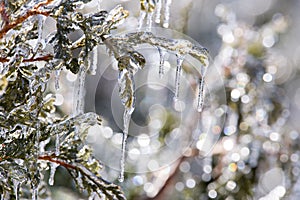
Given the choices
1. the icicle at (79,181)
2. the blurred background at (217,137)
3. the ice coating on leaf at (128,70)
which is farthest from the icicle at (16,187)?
the blurred background at (217,137)

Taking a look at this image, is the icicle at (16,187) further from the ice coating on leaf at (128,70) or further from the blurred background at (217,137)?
the blurred background at (217,137)

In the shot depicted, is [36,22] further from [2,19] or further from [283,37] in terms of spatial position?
[283,37]

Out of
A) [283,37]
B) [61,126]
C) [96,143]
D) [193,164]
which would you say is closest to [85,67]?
[61,126]

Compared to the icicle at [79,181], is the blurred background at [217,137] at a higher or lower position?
lower

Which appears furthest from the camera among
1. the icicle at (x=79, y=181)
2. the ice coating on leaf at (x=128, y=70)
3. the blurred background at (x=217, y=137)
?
the blurred background at (x=217, y=137)

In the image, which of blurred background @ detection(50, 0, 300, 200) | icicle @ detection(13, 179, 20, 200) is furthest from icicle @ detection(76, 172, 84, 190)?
blurred background @ detection(50, 0, 300, 200)

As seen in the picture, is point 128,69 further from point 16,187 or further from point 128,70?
point 16,187

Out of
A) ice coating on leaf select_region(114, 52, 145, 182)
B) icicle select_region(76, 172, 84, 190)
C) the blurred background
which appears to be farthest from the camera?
the blurred background

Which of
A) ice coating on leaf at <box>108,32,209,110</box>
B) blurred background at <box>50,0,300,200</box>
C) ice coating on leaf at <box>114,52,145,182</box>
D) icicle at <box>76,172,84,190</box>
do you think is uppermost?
ice coating on leaf at <box>108,32,209,110</box>

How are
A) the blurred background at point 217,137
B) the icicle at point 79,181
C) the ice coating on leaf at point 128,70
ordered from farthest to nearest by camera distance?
the blurred background at point 217,137 → the icicle at point 79,181 → the ice coating on leaf at point 128,70

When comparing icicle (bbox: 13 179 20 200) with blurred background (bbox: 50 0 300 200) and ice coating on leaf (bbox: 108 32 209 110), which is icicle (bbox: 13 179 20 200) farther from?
blurred background (bbox: 50 0 300 200)

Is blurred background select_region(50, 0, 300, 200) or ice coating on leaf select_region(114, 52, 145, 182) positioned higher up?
ice coating on leaf select_region(114, 52, 145, 182)

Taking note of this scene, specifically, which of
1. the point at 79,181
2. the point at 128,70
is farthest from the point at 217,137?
the point at 128,70
